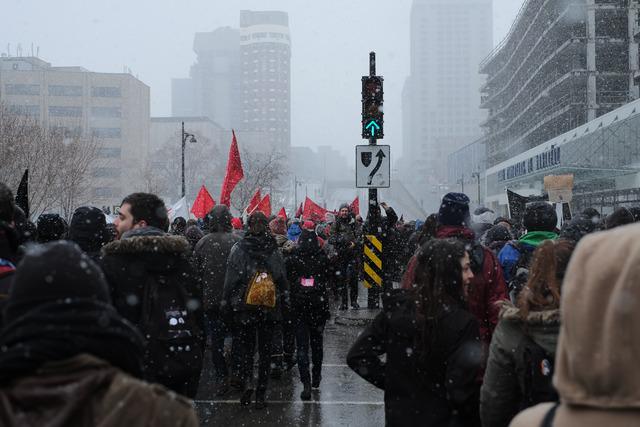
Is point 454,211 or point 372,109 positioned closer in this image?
point 454,211

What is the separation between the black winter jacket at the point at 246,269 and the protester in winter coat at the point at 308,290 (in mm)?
738

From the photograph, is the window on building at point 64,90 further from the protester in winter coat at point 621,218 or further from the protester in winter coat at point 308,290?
the protester in winter coat at point 621,218

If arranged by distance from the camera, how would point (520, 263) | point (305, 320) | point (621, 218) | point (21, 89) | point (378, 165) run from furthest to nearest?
point (21, 89)
point (378, 165)
point (305, 320)
point (621, 218)
point (520, 263)

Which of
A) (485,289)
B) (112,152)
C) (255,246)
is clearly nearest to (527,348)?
(485,289)

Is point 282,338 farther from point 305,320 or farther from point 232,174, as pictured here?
point 232,174

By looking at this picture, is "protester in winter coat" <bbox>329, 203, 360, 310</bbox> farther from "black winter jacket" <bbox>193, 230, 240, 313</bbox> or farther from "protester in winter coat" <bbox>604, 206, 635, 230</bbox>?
"protester in winter coat" <bbox>604, 206, 635, 230</bbox>

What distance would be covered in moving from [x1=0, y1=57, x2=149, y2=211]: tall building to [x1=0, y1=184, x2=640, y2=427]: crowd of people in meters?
90.9

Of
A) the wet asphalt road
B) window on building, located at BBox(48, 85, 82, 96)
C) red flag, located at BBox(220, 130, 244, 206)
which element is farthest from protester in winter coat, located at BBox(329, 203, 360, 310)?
window on building, located at BBox(48, 85, 82, 96)

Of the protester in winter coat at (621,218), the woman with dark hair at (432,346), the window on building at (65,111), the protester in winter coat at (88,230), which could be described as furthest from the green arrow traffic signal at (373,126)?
the window on building at (65,111)

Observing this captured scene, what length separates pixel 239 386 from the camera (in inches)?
322

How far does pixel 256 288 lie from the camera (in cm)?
712

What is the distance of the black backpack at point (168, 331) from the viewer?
4309mm

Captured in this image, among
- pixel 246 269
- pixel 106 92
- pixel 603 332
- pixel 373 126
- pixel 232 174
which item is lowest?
pixel 246 269

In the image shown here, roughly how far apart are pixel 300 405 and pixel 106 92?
100453 millimetres
